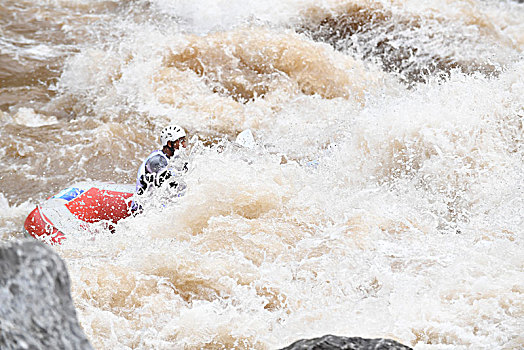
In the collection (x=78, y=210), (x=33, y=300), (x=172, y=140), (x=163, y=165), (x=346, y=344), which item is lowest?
(x=78, y=210)

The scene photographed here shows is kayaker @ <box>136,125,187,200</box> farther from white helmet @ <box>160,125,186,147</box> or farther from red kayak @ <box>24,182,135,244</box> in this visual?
red kayak @ <box>24,182,135,244</box>

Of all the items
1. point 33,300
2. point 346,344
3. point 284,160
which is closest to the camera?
point 33,300

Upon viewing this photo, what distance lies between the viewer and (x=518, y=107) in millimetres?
5801

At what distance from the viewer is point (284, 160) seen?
6.05 m

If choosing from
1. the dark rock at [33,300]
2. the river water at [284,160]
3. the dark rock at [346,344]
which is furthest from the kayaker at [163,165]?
the dark rock at [33,300]

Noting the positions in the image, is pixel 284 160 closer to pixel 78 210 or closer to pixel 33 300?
pixel 78 210

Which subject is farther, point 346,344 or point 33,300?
point 346,344

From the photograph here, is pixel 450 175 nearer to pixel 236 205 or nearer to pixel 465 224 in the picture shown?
pixel 465 224

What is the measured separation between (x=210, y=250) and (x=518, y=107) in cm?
377

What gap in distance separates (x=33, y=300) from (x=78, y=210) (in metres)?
3.49

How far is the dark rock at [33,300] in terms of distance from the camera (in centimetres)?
149

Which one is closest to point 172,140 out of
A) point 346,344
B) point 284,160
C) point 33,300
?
point 284,160

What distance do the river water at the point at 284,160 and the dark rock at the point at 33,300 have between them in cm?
152

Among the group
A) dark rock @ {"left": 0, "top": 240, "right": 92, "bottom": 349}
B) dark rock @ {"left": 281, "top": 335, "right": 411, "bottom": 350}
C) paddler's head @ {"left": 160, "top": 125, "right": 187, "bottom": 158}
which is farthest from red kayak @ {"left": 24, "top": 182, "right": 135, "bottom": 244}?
dark rock @ {"left": 0, "top": 240, "right": 92, "bottom": 349}
